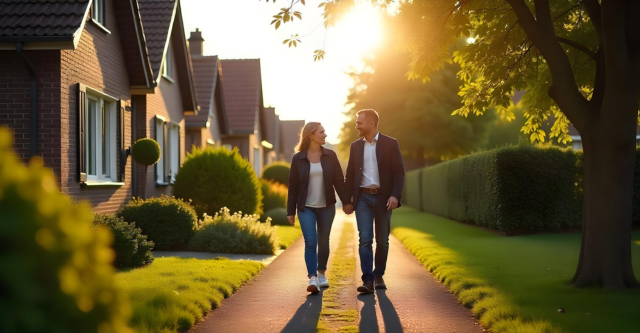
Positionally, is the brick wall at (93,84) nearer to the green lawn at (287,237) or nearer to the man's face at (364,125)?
the green lawn at (287,237)

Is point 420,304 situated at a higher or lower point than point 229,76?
lower

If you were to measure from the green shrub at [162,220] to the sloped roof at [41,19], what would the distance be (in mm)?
3848

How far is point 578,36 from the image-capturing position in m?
10.2

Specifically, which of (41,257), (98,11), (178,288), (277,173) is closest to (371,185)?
(178,288)

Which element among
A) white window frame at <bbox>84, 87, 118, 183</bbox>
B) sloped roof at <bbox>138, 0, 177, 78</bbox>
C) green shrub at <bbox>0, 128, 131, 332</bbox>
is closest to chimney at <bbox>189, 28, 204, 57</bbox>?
sloped roof at <bbox>138, 0, 177, 78</bbox>

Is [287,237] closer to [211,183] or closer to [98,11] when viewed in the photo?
[211,183]

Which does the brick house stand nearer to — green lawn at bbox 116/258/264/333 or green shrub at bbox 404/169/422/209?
green lawn at bbox 116/258/264/333

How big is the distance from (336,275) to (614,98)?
455cm

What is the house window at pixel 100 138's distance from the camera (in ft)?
43.2

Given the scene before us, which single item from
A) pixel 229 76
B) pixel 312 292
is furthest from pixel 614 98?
pixel 229 76

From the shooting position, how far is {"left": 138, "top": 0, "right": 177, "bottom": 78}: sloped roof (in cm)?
1750

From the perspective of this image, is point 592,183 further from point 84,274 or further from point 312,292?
point 84,274

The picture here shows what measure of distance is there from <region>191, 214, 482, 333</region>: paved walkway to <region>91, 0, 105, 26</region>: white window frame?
6.97 metres

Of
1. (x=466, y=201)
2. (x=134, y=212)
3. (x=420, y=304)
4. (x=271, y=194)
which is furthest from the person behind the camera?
(x=271, y=194)
